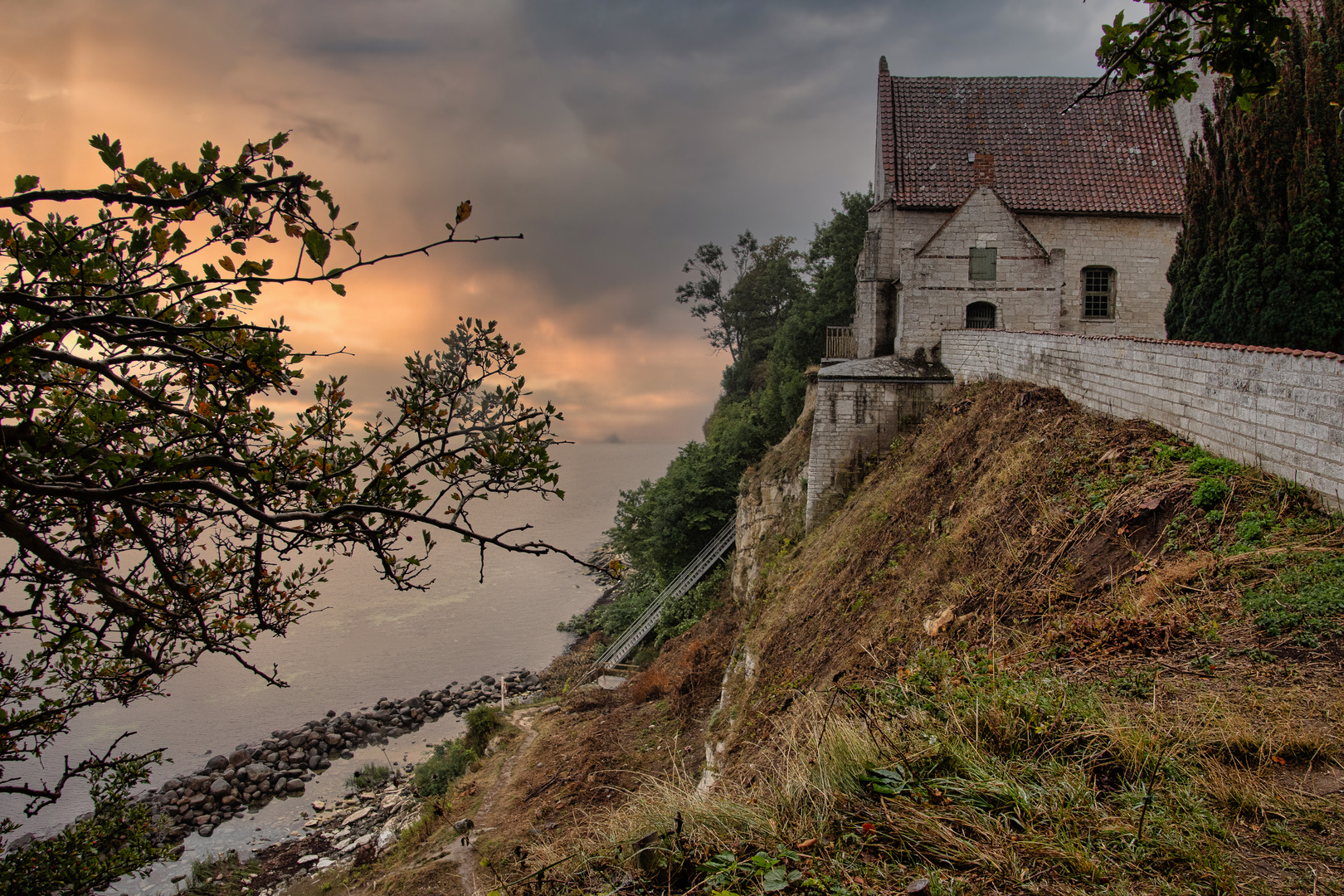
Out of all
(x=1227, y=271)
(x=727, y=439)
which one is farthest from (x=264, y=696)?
(x=1227, y=271)

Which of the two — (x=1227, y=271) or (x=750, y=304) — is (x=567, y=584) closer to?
(x=750, y=304)

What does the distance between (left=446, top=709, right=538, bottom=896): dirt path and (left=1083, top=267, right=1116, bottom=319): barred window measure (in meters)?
20.1

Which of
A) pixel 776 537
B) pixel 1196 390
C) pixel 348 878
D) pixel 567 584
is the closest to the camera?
pixel 1196 390

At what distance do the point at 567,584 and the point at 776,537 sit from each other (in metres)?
27.3

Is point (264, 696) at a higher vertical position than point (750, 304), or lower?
lower

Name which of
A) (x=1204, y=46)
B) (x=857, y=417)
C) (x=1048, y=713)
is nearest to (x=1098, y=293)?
(x=857, y=417)

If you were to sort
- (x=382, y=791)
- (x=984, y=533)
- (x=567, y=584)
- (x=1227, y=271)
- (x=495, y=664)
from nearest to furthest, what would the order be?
(x=984, y=533) < (x=1227, y=271) < (x=382, y=791) < (x=495, y=664) < (x=567, y=584)

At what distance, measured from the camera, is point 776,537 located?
1861 cm

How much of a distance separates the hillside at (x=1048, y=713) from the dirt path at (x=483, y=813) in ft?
11.1

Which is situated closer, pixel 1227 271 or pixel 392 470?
pixel 392 470

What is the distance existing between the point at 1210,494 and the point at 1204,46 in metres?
4.09

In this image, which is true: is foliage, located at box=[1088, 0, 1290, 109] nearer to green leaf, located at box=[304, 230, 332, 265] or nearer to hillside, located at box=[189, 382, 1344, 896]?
hillside, located at box=[189, 382, 1344, 896]

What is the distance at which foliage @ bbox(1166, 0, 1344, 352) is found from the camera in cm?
1213

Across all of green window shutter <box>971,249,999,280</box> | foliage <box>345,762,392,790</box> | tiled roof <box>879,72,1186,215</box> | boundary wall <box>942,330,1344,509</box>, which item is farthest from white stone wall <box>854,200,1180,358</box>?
foliage <box>345,762,392,790</box>
